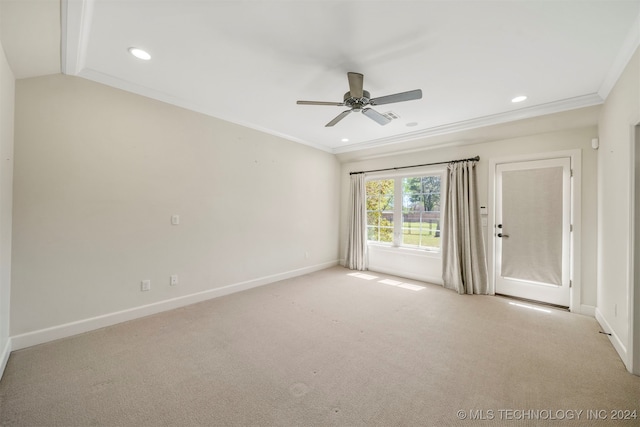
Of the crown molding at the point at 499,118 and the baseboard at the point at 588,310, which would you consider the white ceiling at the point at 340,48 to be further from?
the baseboard at the point at 588,310

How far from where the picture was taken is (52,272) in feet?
8.02

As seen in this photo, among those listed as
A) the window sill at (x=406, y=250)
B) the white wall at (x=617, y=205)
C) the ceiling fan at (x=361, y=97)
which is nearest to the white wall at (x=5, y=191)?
the ceiling fan at (x=361, y=97)

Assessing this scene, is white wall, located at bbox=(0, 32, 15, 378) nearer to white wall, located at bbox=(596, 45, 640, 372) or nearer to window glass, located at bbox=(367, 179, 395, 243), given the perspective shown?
white wall, located at bbox=(596, 45, 640, 372)

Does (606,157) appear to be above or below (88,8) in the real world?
below

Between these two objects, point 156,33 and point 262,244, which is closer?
point 156,33

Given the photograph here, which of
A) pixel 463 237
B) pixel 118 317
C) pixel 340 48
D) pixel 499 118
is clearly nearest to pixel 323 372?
pixel 118 317

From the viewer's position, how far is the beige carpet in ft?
5.27

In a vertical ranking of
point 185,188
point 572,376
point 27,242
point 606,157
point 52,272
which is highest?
point 606,157

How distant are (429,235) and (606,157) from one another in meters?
2.49

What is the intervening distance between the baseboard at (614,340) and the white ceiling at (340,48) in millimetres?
2480

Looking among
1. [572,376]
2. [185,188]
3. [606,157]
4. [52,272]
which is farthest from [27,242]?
[606,157]

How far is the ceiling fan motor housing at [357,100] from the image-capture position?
253 cm

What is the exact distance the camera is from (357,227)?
5.58 meters

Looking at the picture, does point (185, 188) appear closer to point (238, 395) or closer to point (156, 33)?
point (156, 33)
